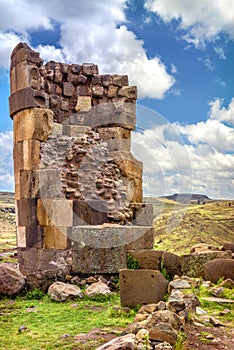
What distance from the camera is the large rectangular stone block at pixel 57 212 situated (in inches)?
343

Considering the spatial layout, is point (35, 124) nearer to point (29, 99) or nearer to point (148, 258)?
point (29, 99)

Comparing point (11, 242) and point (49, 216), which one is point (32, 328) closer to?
point (49, 216)

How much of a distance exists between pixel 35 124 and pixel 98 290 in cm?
460

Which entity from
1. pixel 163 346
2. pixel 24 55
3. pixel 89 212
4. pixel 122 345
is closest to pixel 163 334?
pixel 163 346

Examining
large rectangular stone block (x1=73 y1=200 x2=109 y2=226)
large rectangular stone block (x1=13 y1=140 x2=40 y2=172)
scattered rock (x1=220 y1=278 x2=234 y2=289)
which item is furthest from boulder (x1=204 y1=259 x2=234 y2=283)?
large rectangular stone block (x1=13 y1=140 x2=40 y2=172)

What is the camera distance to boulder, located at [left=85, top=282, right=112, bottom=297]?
20.7 feet

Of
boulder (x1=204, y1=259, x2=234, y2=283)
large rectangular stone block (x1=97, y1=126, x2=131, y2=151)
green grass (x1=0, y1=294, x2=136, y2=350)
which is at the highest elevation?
large rectangular stone block (x1=97, y1=126, x2=131, y2=151)

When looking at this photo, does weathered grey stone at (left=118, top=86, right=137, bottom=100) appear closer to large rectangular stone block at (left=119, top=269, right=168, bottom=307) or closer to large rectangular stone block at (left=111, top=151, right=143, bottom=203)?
large rectangular stone block at (left=111, top=151, right=143, bottom=203)

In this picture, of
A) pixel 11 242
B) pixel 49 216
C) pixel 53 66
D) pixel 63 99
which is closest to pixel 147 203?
pixel 49 216

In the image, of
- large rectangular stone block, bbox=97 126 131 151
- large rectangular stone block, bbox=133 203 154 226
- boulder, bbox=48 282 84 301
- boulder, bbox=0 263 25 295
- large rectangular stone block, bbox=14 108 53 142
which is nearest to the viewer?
boulder, bbox=48 282 84 301

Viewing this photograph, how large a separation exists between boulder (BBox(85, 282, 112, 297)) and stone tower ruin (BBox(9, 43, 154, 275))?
80cm

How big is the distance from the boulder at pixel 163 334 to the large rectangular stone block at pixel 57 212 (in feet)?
17.1

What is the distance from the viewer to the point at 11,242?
20.8 m

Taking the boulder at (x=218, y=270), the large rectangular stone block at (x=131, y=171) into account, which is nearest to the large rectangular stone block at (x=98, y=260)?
the boulder at (x=218, y=270)
